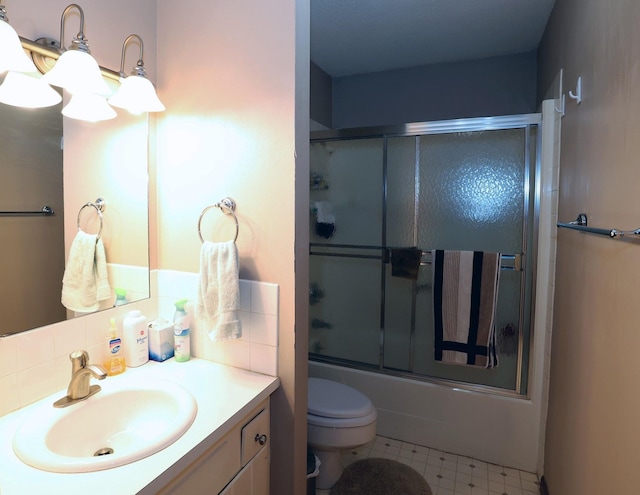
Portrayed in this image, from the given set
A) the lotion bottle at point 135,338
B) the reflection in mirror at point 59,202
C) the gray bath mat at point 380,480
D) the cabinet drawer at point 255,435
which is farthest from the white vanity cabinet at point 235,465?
the gray bath mat at point 380,480

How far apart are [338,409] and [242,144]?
1.26 meters

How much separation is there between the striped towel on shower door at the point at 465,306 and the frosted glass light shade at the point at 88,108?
5.79 ft

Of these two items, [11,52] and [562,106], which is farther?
[562,106]

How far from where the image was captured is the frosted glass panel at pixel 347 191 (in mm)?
2477

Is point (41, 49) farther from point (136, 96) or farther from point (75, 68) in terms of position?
point (136, 96)

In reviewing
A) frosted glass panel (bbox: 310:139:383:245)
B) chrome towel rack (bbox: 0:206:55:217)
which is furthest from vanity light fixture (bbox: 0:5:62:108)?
frosted glass panel (bbox: 310:139:383:245)

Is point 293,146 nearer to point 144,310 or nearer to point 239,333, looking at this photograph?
point 239,333

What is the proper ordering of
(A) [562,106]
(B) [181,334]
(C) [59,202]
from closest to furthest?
1. (C) [59,202]
2. (B) [181,334]
3. (A) [562,106]

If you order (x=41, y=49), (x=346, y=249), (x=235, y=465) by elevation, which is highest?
(x=41, y=49)

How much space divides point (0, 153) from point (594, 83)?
176 cm

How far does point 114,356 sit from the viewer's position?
122cm

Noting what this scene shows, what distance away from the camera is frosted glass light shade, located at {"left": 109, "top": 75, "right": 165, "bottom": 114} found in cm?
121

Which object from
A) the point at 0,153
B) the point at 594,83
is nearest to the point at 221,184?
the point at 0,153

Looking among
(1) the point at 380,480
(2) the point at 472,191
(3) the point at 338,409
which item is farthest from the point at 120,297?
(2) the point at 472,191
